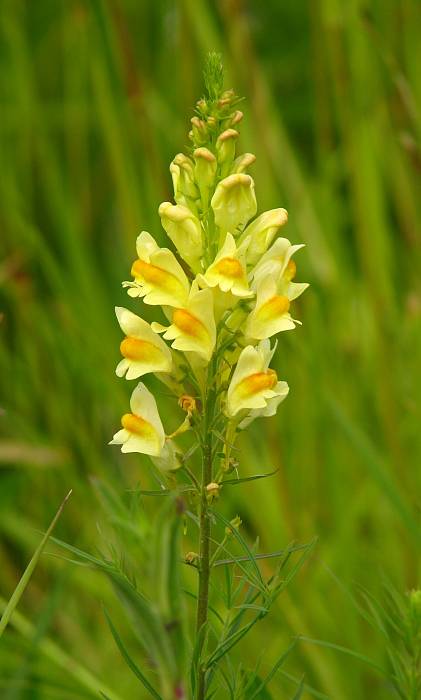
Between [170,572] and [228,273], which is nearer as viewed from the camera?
[170,572]

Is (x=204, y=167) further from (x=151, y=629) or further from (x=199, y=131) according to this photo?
(x=151, y=629)

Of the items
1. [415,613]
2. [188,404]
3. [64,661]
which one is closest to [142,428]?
[188,404]

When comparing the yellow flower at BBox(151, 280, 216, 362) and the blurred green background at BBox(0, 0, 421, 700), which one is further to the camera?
the blurred green background at BBox(0, 0, 421, 700)

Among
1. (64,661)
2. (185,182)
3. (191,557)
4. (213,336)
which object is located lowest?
(64,661)

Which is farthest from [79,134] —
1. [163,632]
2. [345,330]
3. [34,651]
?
[163,632]

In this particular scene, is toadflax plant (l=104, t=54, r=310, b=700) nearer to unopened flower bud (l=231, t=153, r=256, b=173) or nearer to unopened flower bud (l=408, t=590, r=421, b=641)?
unopened flower bud (l=231, t=153, r=256, b=173)

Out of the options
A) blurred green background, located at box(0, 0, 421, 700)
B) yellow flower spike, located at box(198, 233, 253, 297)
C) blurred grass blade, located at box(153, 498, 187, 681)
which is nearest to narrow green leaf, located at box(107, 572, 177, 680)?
blurred grass blade, located at box(153, 498, 187, 681)

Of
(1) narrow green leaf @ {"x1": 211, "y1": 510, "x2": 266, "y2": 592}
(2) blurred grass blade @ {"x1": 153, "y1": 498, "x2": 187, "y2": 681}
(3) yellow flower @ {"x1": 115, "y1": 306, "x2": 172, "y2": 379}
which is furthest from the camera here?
(3) yellow flower @ {"x1": 115, "y1": 306, "x2": 172, "y2": 379}

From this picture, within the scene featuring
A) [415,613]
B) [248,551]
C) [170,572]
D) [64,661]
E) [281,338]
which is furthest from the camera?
[281,338]
